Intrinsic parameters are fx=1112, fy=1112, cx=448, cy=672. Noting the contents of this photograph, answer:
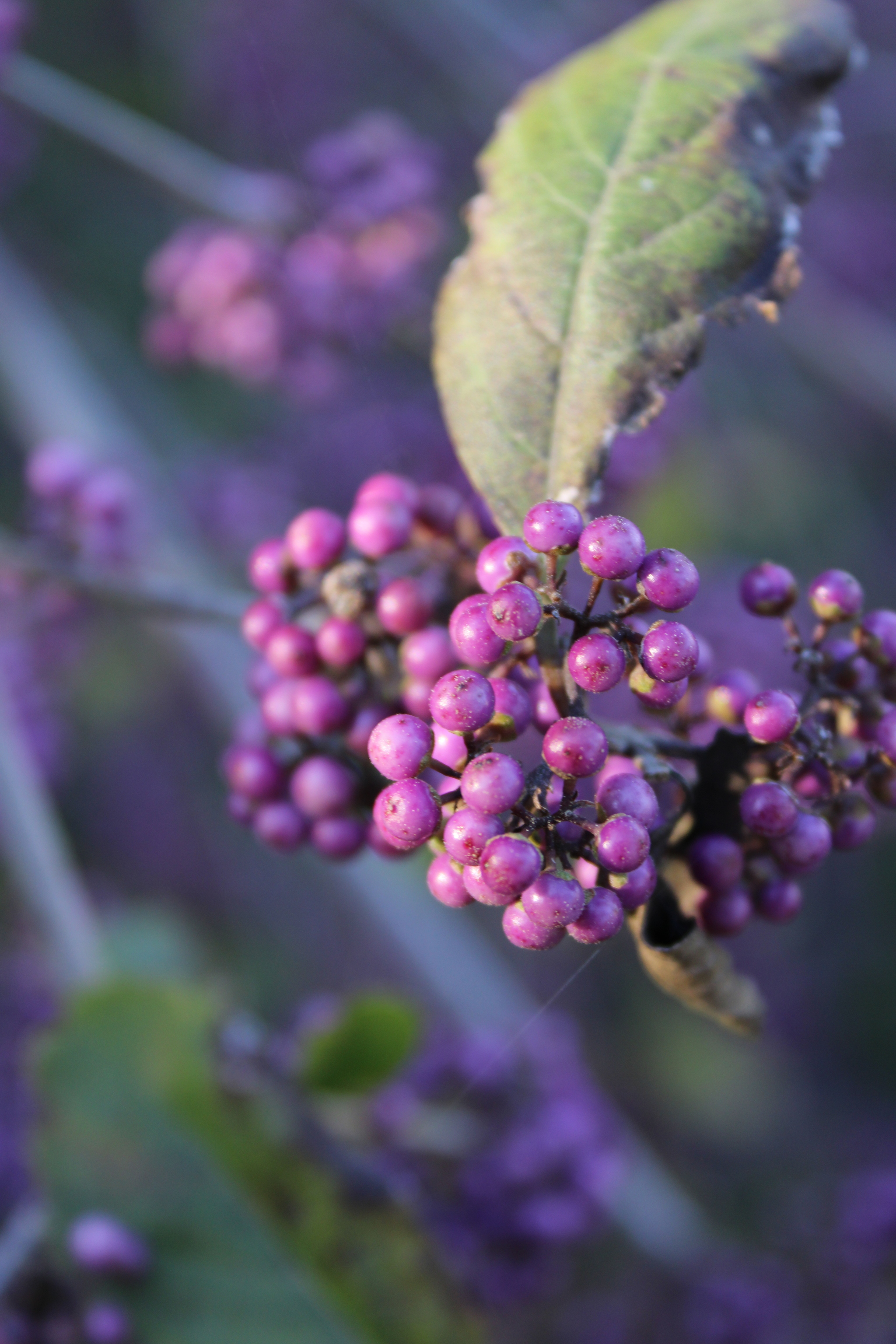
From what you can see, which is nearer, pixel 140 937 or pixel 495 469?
pixel 495 469

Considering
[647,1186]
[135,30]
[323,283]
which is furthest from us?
[135,30]

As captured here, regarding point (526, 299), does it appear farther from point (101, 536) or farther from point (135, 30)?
point (135, 30)

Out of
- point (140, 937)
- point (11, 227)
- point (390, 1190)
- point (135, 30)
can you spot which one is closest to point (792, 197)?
point (390, 1190)

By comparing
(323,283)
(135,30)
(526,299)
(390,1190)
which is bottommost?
(390,1190)

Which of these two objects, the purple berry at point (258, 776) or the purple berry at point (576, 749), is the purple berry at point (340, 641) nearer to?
the purple berry at point (258, 776)

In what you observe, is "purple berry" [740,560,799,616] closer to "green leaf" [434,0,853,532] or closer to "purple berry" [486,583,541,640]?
"green leaf" [434,0,853,532]

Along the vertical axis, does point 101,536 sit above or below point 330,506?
below

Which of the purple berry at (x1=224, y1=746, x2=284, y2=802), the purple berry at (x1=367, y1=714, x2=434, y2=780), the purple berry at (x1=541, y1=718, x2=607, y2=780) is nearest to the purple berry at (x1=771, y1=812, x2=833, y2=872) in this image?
the purple berry at (x1=541, y1=718, x2=607, y2=780)
